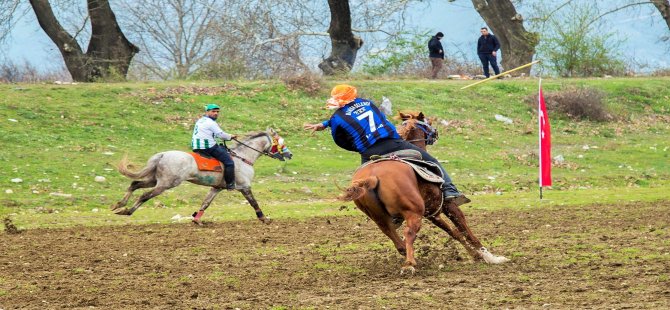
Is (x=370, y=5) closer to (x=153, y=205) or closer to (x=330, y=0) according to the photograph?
(x=330, y=0)

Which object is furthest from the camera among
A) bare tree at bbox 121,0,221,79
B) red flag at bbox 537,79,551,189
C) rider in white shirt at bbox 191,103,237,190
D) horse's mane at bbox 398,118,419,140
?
bare tree at bbox 121,0,221,79

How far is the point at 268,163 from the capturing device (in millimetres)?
24984

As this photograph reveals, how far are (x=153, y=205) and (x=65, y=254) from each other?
6796mm

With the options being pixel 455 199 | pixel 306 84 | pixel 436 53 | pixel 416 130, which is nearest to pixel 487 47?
pixel 436 53

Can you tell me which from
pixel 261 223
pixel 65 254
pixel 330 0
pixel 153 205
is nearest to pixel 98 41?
pixel 330 0

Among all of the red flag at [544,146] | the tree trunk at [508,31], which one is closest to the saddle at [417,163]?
the red flag at [544,146]

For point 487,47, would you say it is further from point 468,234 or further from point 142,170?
point 468,234

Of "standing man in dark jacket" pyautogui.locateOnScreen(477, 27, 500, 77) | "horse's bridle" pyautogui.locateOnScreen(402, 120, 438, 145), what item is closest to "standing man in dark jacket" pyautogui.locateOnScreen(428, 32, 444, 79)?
"standing man in dark jacket" pyautogui.locateOnScreen(477, 27, 500, 77)

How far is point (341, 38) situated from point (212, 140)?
67.9 ft

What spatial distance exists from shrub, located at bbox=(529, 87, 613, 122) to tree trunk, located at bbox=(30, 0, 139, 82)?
1233cm

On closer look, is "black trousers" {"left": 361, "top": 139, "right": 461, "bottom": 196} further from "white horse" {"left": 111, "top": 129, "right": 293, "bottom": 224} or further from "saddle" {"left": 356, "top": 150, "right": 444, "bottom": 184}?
"white horse" {"left": 111, "top": 129, "right": 293, "bottom": 224}

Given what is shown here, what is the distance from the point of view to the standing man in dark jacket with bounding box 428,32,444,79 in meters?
37.1

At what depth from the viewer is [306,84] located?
31766 mm

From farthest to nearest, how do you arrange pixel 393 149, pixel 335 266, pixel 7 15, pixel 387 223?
1. pixel 7 15
2. pixel 335 266
3. pixel 393 149
4. pixel 387 223
